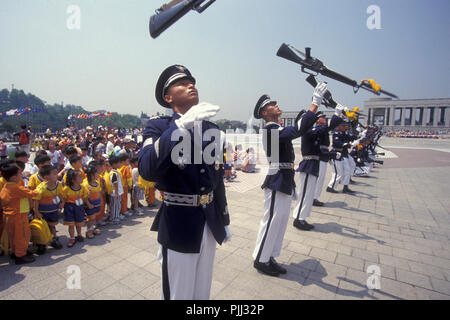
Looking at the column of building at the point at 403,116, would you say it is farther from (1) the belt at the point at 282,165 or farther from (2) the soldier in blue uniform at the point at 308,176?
(1) the belt at the point at 282,165

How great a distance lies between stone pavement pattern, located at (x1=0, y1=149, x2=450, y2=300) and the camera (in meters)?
3.17

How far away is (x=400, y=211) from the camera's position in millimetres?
6781

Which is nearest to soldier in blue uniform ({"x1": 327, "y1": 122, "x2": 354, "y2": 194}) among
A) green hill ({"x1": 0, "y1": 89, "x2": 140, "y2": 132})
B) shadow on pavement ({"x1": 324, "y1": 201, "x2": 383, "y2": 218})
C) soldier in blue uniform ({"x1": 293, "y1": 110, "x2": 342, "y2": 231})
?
shadow on pavement ({"x1": 324, "y1": 201, "x2": 383, "y2": 218})

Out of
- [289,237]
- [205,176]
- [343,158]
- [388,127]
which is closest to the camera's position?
[205,176]

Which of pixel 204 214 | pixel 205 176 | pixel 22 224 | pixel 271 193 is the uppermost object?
pixel 205 176

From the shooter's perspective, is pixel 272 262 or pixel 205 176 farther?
pixel 272 262

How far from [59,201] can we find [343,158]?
29.2 feet

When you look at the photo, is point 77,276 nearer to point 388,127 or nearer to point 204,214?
point 204,214

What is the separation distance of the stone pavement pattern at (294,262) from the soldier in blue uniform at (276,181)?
295mm

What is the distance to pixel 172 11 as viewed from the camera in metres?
2.71

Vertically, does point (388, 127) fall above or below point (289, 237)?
above

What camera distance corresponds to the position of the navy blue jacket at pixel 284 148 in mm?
3453
